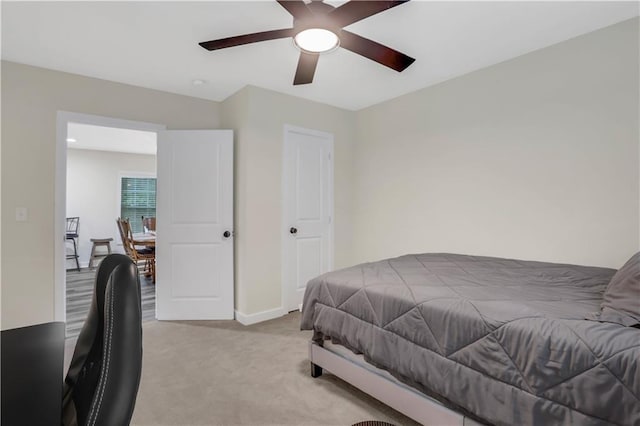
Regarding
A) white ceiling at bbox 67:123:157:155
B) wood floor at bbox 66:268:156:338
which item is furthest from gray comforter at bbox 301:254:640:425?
white ceiling at bbox 67:123:157:155

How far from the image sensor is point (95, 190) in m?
6.67

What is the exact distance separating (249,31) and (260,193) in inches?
60.5

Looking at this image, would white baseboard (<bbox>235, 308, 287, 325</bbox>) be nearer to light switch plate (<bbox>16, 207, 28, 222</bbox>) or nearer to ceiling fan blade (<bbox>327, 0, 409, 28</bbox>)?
light switch plate (<bbox>16, 207, 28, 222</bbox>)

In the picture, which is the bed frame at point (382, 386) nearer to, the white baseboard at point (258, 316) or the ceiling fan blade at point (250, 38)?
the white baseboard at point (258, 316)

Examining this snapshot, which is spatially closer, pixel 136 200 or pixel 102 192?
pixel 102 192

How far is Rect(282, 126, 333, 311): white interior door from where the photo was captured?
3.67 m

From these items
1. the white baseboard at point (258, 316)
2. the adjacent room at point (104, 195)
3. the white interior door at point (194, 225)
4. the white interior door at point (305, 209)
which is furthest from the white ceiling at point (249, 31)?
the adjacent room at point (104, 195)

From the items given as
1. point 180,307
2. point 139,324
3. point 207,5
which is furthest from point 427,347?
point 180,307

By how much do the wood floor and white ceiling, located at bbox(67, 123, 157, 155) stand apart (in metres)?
2.27

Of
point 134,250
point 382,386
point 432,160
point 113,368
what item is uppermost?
point 432,160

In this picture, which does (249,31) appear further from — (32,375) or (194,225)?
(32,375)

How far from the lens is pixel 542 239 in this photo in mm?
2646

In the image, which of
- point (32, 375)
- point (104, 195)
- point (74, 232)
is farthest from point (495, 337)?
point (104, 195)

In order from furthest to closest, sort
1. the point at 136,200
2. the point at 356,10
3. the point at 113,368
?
the point at 136,200
the point at 356,10
the point at 113,368
